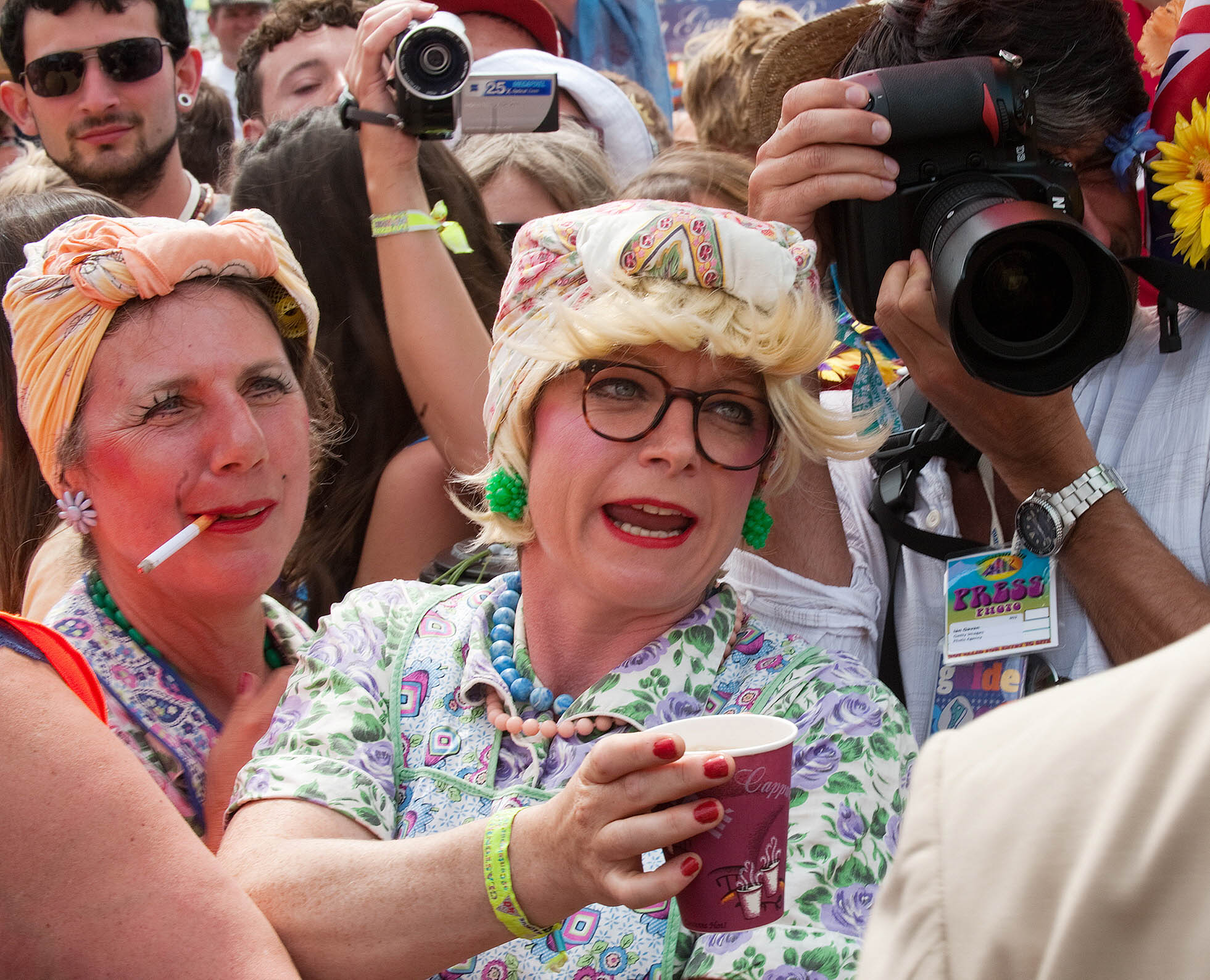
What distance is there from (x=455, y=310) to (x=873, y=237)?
0.98 m

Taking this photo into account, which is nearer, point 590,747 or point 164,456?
point 590,747

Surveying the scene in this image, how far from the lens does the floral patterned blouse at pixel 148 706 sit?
1.86 meters

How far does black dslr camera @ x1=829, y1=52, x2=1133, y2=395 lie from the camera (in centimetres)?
167

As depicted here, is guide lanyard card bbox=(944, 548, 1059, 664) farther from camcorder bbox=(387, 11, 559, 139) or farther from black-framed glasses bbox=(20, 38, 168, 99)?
black-framed glasses bbox=(20, 38, 168, 99)

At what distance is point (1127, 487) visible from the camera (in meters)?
1.85

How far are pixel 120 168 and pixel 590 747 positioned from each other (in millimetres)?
2473

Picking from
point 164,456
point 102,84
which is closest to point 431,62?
point 164,456

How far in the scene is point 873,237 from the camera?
1875mm

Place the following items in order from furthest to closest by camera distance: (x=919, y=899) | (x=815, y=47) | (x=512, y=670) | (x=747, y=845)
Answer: (x=815, y=47), (x=512, y=670), (x=747, y=845), (x=919, y=899)

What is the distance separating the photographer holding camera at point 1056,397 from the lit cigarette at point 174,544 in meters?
0.87

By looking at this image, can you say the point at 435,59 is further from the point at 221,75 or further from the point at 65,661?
the point at 221,75

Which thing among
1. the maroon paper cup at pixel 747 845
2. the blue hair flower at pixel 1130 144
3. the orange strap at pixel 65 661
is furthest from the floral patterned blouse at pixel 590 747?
the blue hair flower at pixel 1130 144

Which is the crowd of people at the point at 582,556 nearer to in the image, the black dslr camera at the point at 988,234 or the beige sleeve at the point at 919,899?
the black dslr camera at the point at 988,234

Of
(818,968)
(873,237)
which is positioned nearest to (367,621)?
(818,968)
